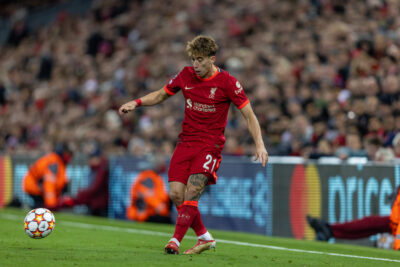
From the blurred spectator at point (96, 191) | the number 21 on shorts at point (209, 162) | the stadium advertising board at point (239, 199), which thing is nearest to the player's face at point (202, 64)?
the number 21 on shorts at point (209, 162)

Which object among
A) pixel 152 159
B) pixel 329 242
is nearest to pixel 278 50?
pixel 152 159

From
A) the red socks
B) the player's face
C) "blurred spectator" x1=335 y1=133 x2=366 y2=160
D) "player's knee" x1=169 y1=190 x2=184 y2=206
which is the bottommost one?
the red socks

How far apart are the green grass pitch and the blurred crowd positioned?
3.02 m

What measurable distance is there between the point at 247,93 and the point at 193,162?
8.89 m

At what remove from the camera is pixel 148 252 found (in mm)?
7512

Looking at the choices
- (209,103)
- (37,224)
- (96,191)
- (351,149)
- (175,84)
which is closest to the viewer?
(209,103)

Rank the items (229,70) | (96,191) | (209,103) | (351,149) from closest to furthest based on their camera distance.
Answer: (209,103) < (351,149) < (96,191) < (229,70)

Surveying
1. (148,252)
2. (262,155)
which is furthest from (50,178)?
(262,155)

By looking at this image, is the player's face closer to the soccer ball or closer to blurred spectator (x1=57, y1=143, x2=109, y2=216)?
the soccer ball

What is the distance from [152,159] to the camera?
14383 mm

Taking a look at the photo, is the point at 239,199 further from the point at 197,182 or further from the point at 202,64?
the point at 202,64

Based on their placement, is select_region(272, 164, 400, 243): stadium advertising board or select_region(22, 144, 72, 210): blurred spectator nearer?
select_region(272, 164, 400, 243): stadium advertising board

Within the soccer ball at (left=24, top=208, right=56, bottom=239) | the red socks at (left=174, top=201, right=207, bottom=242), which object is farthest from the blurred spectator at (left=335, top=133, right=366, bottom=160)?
the soccer ball at (left=24, top=208, right=56, bottom=239)

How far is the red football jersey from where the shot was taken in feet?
24.6
